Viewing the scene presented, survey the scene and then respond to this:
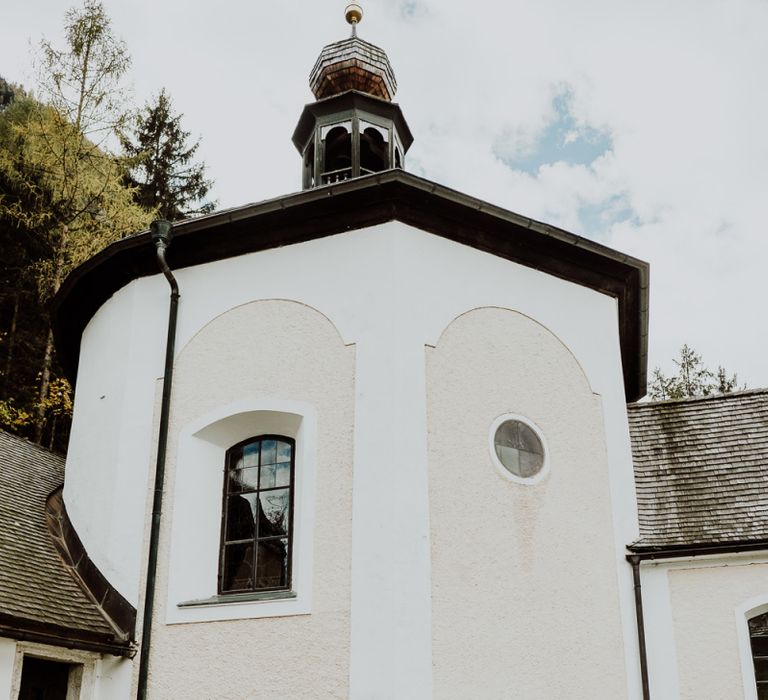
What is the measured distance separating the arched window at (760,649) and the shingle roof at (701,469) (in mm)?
830

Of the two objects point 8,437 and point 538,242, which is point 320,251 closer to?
point 538,242

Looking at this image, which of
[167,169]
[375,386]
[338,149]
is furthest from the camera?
[167,169]

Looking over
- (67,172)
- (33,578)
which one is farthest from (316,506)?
(67,172)

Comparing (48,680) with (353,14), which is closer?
(48,680)

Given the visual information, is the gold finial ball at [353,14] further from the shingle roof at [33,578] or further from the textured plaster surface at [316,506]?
the shingle roof at [33,578]

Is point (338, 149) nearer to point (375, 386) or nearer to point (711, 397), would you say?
point (375, 386)

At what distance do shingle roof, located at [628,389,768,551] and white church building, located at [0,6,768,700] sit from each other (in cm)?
3

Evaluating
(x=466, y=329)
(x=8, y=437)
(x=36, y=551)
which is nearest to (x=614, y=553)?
(x=466, y=329)

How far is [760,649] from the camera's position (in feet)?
28.9

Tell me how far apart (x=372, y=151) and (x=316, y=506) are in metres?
5.69

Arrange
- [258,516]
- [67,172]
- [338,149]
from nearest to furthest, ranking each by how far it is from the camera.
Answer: [258,516] → [338,149] → [67,172]

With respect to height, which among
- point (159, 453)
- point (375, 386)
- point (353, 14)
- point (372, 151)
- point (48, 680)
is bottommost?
point (48, 680)

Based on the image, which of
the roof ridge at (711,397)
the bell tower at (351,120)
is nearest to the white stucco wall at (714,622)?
the roof ridge at (711,397)

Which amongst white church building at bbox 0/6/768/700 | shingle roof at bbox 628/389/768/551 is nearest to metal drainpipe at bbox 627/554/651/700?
white church building at bbox 0/6/768/700
